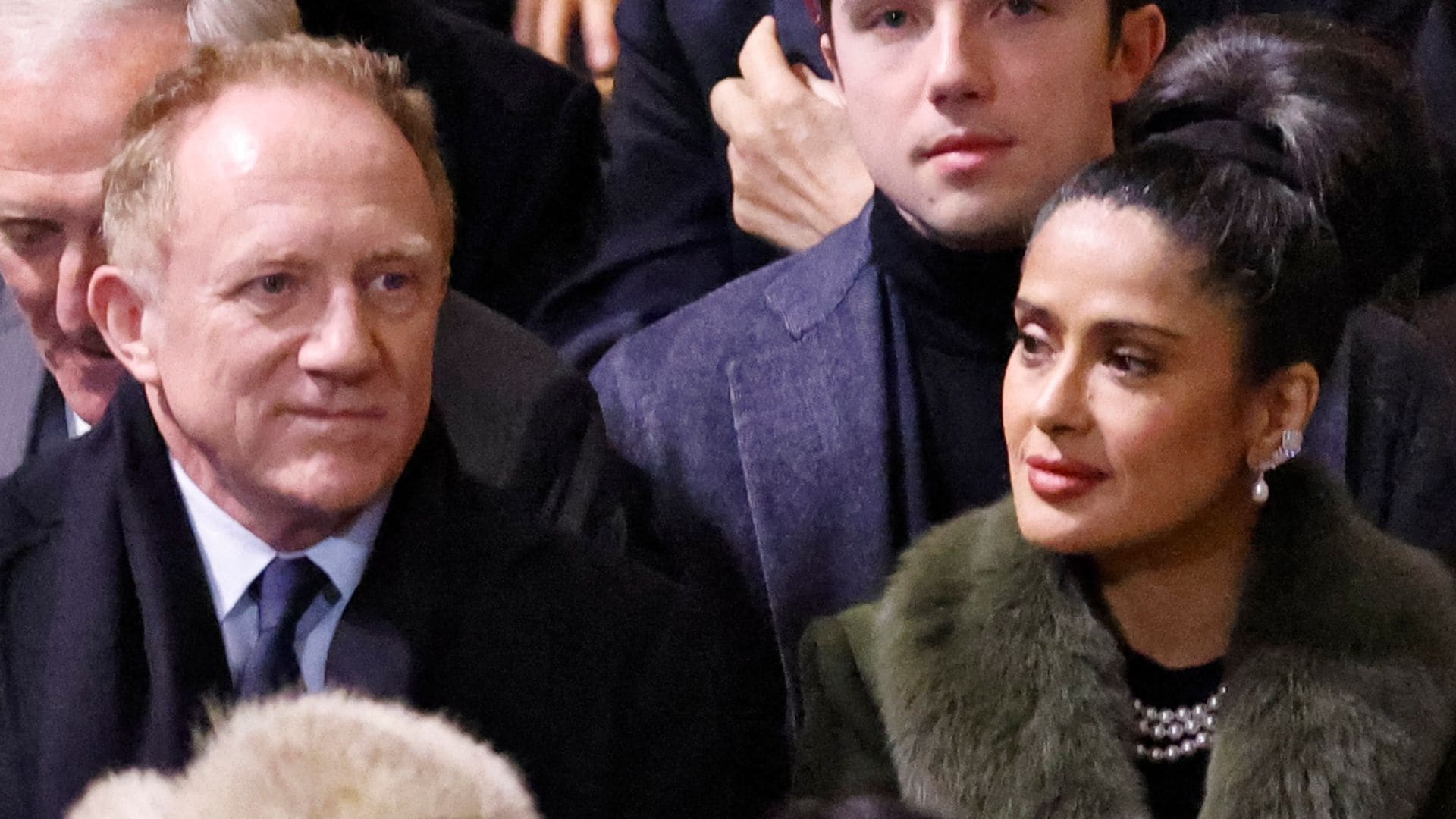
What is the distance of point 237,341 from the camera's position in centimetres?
103

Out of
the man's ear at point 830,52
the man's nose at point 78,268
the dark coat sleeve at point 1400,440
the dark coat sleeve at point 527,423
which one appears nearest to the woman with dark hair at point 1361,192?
the dark coat sleeve at point 1400,440

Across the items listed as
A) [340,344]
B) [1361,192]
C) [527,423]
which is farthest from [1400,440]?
[340,344]

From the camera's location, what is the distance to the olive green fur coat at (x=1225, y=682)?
41.2 inches

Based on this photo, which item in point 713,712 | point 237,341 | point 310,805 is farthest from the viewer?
point 713,712

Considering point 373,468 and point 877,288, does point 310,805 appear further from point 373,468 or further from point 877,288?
point 877,288

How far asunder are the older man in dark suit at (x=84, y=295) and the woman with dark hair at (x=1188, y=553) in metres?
0.28

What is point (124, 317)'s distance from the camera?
109 centimetres

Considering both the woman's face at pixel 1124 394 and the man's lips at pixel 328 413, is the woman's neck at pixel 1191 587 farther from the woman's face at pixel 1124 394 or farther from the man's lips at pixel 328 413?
the man's lips at pixel 328 413

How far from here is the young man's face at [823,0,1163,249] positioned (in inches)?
47.4

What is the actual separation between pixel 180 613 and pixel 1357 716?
0.66 metres

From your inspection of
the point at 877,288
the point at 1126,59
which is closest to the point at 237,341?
the point at 877,288

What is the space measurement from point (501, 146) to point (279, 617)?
2.01 ft

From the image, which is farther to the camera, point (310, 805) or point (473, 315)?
point (473, 315)

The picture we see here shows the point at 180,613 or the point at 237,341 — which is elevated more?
the point at 237,341
